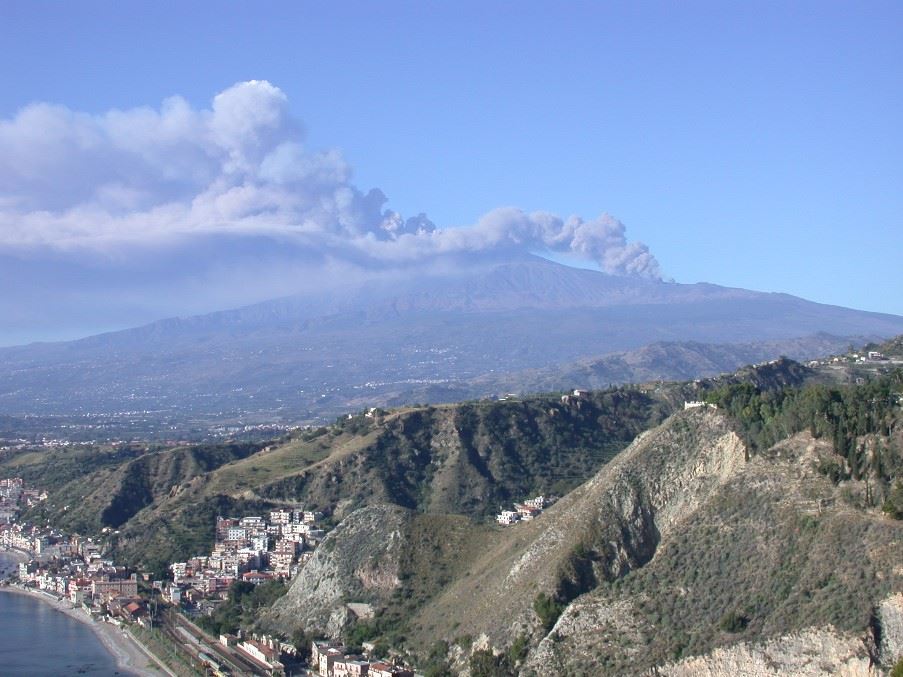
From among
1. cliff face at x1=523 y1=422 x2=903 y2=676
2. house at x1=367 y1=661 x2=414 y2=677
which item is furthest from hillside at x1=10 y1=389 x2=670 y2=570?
cliff face at x1=523 y1=422 x2=903 y2=676

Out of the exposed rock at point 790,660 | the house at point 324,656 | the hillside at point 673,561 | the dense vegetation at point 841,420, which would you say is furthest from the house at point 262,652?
the dense vegetation at point 841,420

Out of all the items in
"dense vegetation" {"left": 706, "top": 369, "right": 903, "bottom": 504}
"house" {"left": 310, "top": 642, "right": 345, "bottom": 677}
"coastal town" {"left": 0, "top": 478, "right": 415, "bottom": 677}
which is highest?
"dense vegetation" {"left": 706, "top": 369, "right": 903, "bottom": 504}

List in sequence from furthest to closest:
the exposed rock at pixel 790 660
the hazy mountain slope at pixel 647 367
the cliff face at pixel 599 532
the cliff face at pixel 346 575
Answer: the hazy mountain slope at pixel 647 367 → the cliff face at pixel 346 575 → the cliff face at pixel 599 532 → the exposed rock at pixel 790 660

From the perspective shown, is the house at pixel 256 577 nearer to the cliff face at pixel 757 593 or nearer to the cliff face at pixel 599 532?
the cliff face at pixel 599 532

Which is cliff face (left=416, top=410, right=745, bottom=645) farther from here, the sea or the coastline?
the sea

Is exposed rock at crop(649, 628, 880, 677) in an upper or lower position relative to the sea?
upper

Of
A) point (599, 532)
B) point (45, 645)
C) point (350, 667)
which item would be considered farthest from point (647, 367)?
point (350, 667)
